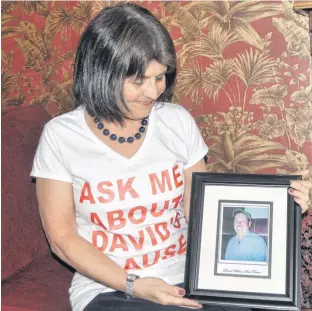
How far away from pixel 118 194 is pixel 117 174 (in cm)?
5

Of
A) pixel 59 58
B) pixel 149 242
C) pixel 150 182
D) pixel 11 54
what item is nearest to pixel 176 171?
pixel 150 182

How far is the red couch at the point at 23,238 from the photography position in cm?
168

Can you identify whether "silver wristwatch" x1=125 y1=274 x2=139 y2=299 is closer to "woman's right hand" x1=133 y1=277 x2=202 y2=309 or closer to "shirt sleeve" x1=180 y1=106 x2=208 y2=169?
"woman's right hand" x1=133 y1=277 x2=202 y2=309

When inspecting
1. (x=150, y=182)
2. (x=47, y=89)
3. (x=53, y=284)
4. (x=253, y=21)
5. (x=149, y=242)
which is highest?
(x=253, y=21)

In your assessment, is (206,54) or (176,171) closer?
(176,171)

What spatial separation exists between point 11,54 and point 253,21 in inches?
34.2

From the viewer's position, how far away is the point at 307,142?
6.27 feet

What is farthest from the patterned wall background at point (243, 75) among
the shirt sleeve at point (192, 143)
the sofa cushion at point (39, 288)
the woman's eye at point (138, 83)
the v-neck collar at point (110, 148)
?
the sofa cushion at point (39, 288)

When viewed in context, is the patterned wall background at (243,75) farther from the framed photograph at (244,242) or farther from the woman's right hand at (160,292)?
the woman's right hand at (160,292)

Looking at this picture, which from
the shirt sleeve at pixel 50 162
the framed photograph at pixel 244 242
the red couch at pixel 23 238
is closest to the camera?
the framed photograph at pixel 244 242

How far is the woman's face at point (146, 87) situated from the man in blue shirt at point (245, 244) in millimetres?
376

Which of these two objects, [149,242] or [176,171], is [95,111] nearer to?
[176,171]

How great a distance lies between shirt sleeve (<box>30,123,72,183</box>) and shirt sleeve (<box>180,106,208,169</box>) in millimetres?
348

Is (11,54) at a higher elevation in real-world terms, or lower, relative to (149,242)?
higher
